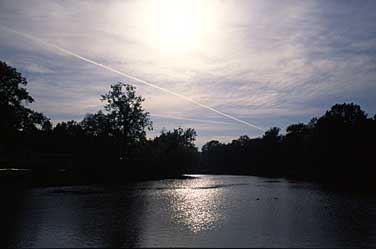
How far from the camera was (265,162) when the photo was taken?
14512cm

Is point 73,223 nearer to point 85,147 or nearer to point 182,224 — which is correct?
point 182,224

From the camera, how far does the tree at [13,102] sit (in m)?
49.9

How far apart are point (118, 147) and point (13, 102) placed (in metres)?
31.9

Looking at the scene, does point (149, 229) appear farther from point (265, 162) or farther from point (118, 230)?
point (265, 162)

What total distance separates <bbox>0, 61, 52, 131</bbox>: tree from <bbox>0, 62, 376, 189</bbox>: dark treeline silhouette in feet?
0.42

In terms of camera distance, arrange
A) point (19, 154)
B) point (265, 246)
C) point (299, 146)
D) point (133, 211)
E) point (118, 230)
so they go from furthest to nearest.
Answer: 1. point (299, 146)
2. point (19, 154)
3. point (133, 211)
4. point (118, 230)
5. point (265, 246)

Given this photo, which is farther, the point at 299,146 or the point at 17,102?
the point at 299,146

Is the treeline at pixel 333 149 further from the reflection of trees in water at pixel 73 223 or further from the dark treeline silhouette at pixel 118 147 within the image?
the reflection of trees in water at pixel 73 223

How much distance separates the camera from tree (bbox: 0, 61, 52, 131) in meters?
49.9

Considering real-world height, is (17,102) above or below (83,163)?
above

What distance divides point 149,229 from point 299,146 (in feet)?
355

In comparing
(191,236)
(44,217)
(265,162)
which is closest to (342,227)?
(191,236)

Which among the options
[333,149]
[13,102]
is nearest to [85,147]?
[13,102]

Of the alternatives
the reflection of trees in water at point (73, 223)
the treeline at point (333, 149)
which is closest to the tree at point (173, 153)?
the treeline at point (333, 149)
